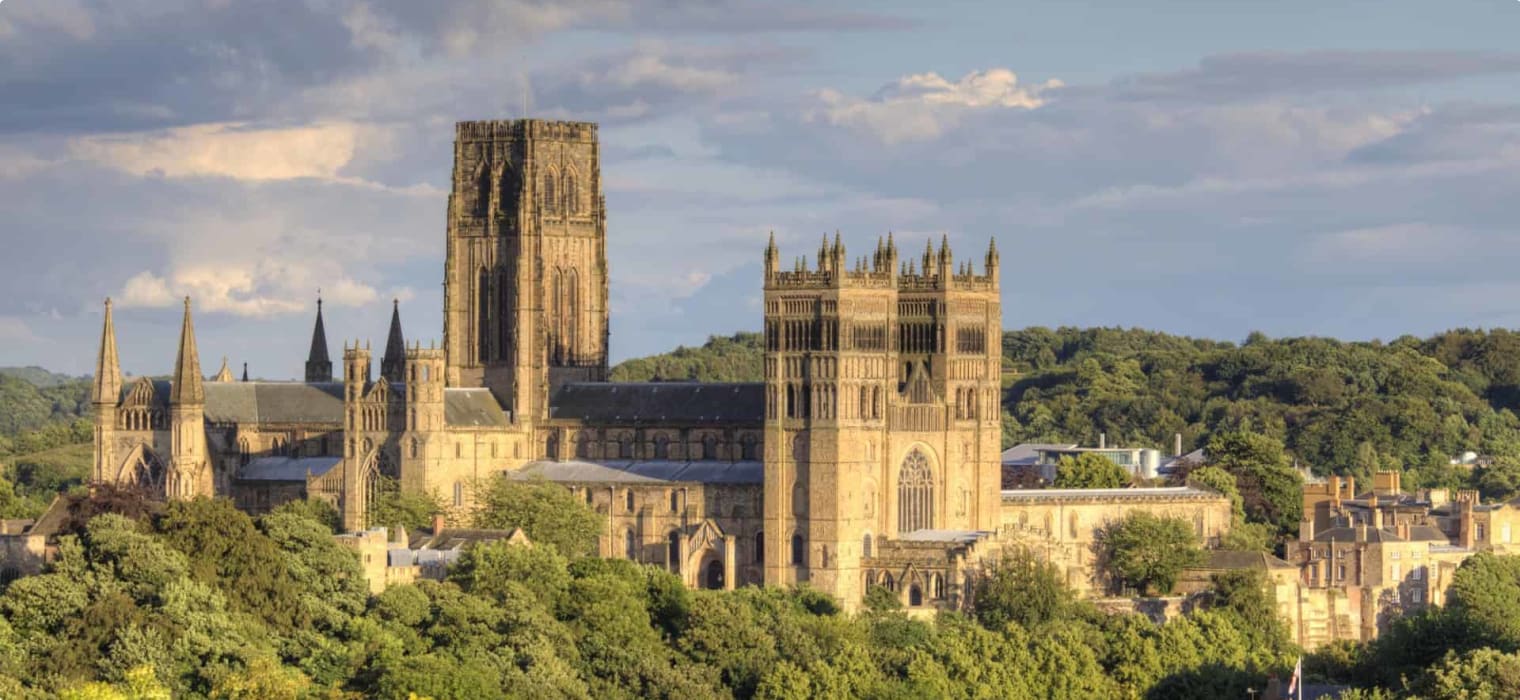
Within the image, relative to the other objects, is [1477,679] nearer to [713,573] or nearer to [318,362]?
[713,573]

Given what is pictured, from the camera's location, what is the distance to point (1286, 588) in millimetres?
136000

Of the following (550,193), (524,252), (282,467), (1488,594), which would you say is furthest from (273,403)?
(1488,594)

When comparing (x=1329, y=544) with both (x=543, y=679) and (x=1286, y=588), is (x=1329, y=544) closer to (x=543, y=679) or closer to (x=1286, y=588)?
(x=1286, y=588)

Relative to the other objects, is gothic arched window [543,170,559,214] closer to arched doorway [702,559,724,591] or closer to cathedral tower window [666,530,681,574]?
cathedral tower window [666,530,681,574]

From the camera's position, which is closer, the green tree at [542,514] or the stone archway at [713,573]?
the stone archway at [713,573]

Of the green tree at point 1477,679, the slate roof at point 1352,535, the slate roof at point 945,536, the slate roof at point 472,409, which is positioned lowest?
the green tree at point 1477,679

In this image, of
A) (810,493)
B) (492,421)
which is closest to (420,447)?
(492,421)

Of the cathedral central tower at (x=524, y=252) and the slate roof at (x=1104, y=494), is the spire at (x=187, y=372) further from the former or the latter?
the slate roof at (x=1104, y=494)

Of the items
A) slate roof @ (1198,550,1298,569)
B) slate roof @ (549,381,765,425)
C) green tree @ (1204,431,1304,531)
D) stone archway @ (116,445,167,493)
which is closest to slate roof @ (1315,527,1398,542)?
slate roof @ (1198,550,1298,569)

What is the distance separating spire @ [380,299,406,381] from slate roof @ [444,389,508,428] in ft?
25.8

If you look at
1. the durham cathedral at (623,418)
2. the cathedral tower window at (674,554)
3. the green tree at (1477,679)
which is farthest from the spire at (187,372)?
the green tree at (1477,679)

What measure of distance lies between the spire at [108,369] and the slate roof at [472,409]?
41.9ft

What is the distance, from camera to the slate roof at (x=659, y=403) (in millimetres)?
139375

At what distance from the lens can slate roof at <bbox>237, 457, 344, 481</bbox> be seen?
143750 millimetres
